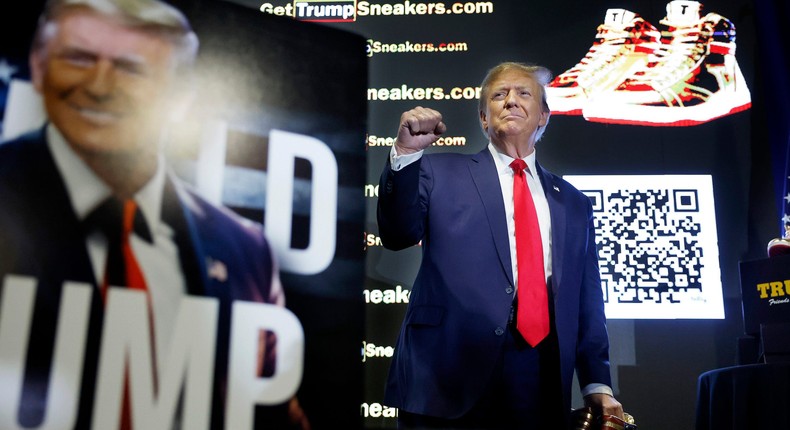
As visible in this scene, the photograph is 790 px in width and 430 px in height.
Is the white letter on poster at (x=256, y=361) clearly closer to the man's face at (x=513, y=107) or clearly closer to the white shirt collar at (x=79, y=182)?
the white shirt collar at (x=79, y=182)

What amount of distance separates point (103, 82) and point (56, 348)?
8.2 inches

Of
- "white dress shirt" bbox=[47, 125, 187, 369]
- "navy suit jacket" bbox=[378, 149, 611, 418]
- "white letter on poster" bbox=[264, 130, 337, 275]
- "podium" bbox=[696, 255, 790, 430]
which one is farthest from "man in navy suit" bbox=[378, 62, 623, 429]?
"white dress shirt" bbox=[47, 125, 187, 369]

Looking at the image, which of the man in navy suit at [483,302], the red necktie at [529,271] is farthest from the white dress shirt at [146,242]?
the red necktie at [529,271]

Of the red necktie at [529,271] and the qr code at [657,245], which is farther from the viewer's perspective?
the qr code at [657,245]

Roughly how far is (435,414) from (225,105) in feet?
3.85

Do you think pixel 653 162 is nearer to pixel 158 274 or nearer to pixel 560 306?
pixel 560 306

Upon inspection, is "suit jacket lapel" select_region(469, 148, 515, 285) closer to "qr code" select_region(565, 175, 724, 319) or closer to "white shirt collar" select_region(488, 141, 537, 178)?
"white shirt collar" select_region(488, 141, 537, 178)

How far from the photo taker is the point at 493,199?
1.87 meters

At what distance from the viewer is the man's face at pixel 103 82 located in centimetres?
57

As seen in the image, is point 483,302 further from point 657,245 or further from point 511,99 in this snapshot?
point 657,245

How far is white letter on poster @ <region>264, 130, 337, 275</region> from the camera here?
646mm

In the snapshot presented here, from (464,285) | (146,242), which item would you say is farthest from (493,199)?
(146,242)

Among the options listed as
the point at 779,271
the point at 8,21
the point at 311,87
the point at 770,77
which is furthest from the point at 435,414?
the point at 770,77

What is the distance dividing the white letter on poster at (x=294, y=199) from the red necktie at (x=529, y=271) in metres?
1.13
